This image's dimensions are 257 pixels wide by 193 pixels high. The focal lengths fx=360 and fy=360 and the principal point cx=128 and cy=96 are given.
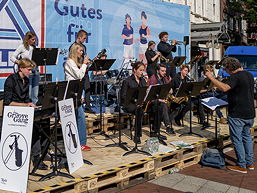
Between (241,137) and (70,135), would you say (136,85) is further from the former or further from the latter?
(70,135)

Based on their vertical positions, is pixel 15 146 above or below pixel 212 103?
below

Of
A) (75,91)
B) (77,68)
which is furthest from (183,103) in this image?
(75,91)

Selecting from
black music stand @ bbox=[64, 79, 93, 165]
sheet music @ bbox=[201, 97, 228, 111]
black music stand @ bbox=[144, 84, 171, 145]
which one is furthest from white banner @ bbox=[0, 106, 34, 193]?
sheet music @ bbox=[201, 97, 228, 111]

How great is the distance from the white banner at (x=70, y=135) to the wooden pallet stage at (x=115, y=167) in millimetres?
135

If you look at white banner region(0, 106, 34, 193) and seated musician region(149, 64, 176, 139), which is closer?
white banner region(0, 106, 34, 193)

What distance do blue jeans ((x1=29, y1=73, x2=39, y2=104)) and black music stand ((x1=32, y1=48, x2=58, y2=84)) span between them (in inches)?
11.9

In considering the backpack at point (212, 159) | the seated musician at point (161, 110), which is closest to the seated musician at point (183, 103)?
the seated musician at point (161, 110)

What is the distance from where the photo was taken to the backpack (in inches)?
257

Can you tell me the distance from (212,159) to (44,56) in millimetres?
3872

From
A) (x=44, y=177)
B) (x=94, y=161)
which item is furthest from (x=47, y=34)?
(x=44, y=177)

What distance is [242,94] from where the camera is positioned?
20.3 feet

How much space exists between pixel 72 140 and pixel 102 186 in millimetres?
802

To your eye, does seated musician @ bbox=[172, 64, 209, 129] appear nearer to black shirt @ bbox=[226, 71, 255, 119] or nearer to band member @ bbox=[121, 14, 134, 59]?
black shirt @ bbox=[226, 71, 255, 119]

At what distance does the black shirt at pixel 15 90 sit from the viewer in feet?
17.4
